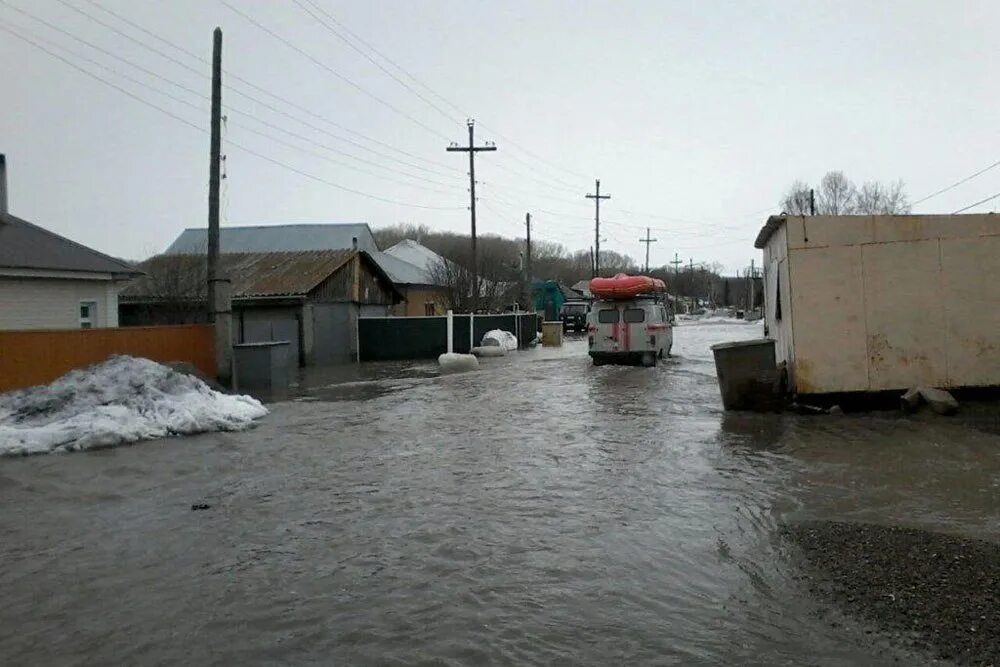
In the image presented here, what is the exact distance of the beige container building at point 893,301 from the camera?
11703 millimetres

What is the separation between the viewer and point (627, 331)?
71.5 ft

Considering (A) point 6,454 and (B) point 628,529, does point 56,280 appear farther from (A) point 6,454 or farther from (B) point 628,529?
(B) point 628,529

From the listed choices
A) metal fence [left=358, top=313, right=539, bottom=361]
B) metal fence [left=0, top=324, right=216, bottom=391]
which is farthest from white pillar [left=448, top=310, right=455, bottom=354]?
metal fence [left=0, top=324, right=216, bottom=391]

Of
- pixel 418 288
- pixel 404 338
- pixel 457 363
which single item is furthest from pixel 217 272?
pixel 418 288

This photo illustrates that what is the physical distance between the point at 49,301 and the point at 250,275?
11.0 metres

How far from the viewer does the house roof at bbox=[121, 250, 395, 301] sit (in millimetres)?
27734

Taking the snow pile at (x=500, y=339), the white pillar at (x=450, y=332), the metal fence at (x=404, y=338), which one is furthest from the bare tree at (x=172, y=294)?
the snow pile at (x=500, y=339)

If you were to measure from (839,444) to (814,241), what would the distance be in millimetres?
3620

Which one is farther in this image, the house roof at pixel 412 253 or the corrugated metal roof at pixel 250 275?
the house roof at pixel 412 253

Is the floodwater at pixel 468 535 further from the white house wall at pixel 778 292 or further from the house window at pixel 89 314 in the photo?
the house window at pixel 89 314

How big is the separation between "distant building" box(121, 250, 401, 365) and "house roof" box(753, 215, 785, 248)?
636 inches

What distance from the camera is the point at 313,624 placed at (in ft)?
15.1

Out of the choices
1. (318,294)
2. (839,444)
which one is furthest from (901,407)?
(318,294)

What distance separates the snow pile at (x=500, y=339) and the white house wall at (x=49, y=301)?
1412 cm
